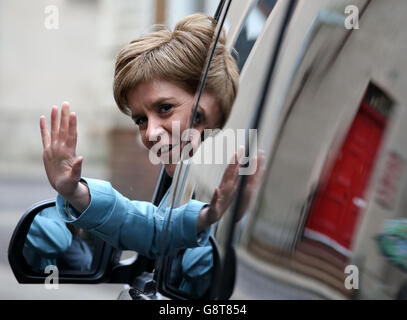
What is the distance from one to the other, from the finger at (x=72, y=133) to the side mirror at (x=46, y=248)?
45 centimetres

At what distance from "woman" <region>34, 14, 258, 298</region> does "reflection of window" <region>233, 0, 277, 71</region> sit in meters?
0.03

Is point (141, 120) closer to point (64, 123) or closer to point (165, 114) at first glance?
point (165, 114)

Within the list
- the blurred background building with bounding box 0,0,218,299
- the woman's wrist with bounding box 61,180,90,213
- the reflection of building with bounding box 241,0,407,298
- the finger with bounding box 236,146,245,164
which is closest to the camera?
the reflection of building with bounding box 241,0,407,298

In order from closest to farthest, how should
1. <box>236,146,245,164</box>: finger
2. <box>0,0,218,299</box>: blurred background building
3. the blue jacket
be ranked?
<box>236,146,245,164</box>: finger, the blue jacket, <box>0,0,218,299</box>: blurred background building

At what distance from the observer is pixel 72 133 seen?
1093mm

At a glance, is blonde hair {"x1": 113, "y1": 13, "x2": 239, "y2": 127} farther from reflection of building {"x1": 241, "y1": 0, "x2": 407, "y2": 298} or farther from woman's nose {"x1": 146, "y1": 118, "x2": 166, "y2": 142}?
reflection of building {"x1": 241, "y1": 0, "x2": 407, "y2": 298}

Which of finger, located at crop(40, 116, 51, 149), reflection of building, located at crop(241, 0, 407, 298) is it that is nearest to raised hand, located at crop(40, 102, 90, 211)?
finger, located at crop(40, 116, 51, 149)

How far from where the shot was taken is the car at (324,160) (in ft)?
2.62

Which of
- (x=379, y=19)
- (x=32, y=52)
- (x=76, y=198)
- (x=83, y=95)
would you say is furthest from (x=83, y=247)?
(x=32, y=52)

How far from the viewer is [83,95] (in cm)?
940

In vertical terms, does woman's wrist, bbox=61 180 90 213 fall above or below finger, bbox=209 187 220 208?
below

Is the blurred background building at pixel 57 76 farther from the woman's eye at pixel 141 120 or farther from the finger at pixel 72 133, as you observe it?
the finger at pixel 72 133

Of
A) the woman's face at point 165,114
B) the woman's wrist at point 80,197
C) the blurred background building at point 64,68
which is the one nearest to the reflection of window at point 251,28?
the woman's face at point 165,114

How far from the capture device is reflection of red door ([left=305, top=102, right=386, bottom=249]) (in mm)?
802
